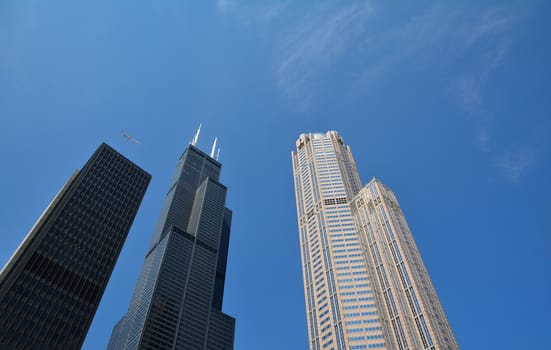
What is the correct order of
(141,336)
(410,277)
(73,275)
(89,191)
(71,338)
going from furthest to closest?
(141,336) → (410,277) → (89,191) → (73,275) → (71,338)

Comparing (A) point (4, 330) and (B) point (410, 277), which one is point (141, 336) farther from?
(B) point (410, 277)

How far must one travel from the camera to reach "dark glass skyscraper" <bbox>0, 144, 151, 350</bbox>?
10356 cm

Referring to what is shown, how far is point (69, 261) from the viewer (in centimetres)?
12350

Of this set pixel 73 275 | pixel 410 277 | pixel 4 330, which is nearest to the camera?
pixel 4 330

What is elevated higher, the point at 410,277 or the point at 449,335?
the point at 410,277

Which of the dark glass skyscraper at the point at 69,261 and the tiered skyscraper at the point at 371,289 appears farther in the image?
the tiered skyscraper at the point at 371,289

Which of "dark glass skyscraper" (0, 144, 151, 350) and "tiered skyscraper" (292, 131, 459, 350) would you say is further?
"tiered skyscraper" (292, 131, 459, 350)

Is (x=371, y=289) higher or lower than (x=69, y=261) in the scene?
higher

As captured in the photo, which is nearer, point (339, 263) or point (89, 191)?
point (89, 191)

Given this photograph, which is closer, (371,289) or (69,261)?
(69,261)

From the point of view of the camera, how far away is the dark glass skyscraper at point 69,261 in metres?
104

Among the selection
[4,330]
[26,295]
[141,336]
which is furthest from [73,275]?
[141,336]

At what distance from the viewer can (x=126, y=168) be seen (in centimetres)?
17000

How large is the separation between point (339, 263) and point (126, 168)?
96587 millimetres
